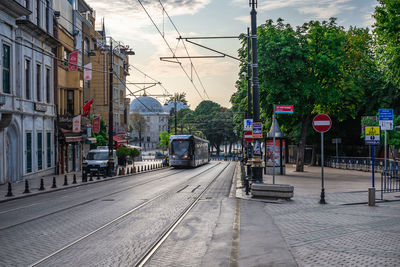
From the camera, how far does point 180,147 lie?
48906 millimetres

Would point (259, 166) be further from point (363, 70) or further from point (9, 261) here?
point (363, 70)

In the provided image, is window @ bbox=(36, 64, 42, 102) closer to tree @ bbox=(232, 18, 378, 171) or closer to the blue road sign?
tree @ bbox=(232, 18, 378, 171)

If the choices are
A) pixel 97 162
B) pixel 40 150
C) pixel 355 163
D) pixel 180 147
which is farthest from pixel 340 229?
pixel 180 147

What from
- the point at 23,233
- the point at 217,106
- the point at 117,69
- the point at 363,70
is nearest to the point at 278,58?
the point at 363,70

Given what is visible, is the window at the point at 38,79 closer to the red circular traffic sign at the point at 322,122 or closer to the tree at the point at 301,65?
the tree at the point at 301,65

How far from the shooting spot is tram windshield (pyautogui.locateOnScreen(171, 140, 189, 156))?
4856cm

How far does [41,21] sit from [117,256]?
2864 centimetres

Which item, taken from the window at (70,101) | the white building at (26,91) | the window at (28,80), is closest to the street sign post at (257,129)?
the white building at (26,91)

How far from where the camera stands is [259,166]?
20453mm

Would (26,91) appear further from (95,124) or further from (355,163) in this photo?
(355,163)

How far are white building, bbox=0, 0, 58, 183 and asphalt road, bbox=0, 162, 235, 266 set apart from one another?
9.96m

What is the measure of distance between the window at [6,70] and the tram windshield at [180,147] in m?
22.8

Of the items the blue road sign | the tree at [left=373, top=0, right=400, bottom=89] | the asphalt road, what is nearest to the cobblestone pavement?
the asphalt road

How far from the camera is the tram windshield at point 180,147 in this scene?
48.6 m
